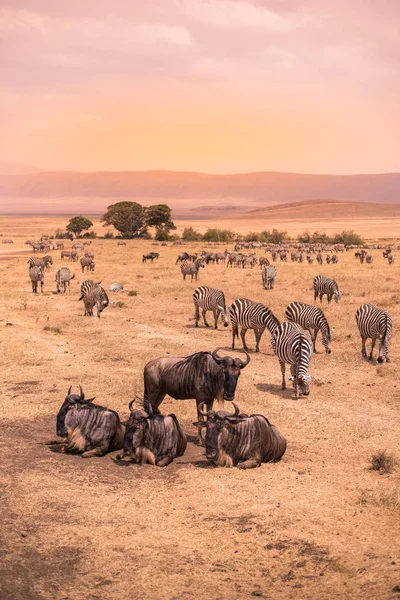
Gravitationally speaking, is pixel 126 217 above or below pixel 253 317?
above

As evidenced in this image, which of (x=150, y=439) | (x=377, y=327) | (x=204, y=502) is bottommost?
(x=204, y=502)

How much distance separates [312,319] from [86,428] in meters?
12.0

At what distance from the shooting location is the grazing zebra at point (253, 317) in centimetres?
2230

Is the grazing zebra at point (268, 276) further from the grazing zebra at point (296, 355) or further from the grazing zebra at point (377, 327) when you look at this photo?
the grazing zebra at point (296, 355)

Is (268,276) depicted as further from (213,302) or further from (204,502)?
(204,502)

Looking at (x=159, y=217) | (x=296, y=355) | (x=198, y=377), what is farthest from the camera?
(x=159, y=217)

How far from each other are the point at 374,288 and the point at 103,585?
3345 cm

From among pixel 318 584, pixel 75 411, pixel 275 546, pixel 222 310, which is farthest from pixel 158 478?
pixel 222 310

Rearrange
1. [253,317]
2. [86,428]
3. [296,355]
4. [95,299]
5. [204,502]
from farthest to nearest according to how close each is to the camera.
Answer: [95,299], [253,317], [296,355], [86,428], [204,502]

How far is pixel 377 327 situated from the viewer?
2191 centimetres

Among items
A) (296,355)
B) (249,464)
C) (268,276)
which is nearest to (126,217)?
(268,276)

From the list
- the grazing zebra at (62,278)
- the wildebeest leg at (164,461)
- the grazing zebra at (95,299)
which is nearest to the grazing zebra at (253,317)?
the grazing zebra at (95,299)

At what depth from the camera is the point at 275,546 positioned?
8883 mm

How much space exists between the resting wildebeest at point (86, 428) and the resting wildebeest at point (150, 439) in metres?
0.55
